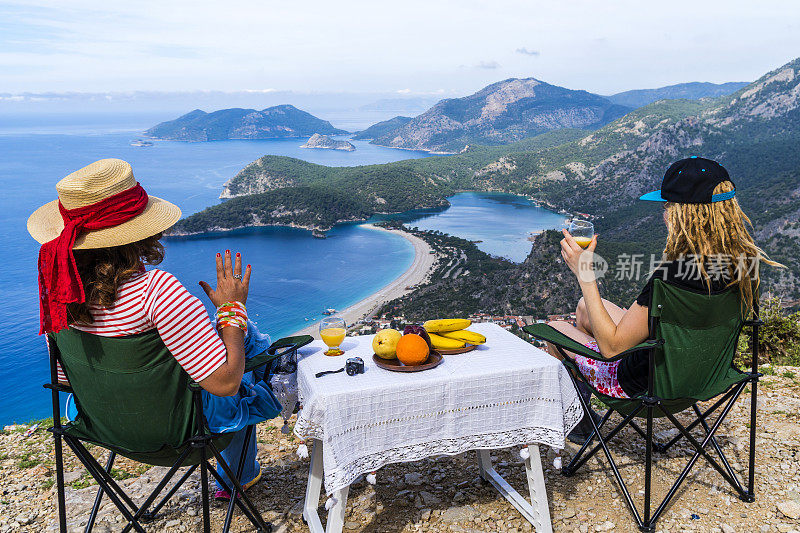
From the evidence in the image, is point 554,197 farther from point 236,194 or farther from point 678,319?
point 678,319

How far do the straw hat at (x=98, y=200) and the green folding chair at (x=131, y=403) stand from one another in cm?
40

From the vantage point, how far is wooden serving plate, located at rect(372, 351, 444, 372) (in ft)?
8.14

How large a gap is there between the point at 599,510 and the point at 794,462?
151 centimetres

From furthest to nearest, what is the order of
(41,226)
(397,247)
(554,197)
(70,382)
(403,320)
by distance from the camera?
1. (554,197)
2. (397,247)
3. (403,320)
4. (70,382)
5. (41,226)

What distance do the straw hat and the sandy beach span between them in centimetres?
4536

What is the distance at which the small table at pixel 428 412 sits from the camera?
2320mm

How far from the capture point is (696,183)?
2.62 meters

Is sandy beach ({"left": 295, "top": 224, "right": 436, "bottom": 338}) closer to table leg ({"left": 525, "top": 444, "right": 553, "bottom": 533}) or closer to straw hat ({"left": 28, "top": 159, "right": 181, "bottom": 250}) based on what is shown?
table leg ({"left": 525, "top": 444, "right": 553, "bottom": 533})

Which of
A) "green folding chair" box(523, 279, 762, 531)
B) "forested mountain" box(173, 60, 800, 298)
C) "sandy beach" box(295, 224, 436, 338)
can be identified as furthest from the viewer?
"forested mountain" box(173, 60, 800, 298)

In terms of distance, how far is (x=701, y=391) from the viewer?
9.44 ft

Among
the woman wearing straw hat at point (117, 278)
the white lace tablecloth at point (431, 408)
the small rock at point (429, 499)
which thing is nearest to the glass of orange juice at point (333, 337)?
the white lace tablecloth at point (431, 408)

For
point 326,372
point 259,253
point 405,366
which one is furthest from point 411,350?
point 259,253

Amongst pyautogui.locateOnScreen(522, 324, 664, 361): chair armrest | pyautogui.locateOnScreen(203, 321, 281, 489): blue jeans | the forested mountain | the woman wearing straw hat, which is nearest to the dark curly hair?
the woman wearing straw hat

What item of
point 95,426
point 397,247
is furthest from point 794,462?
point 397,247
